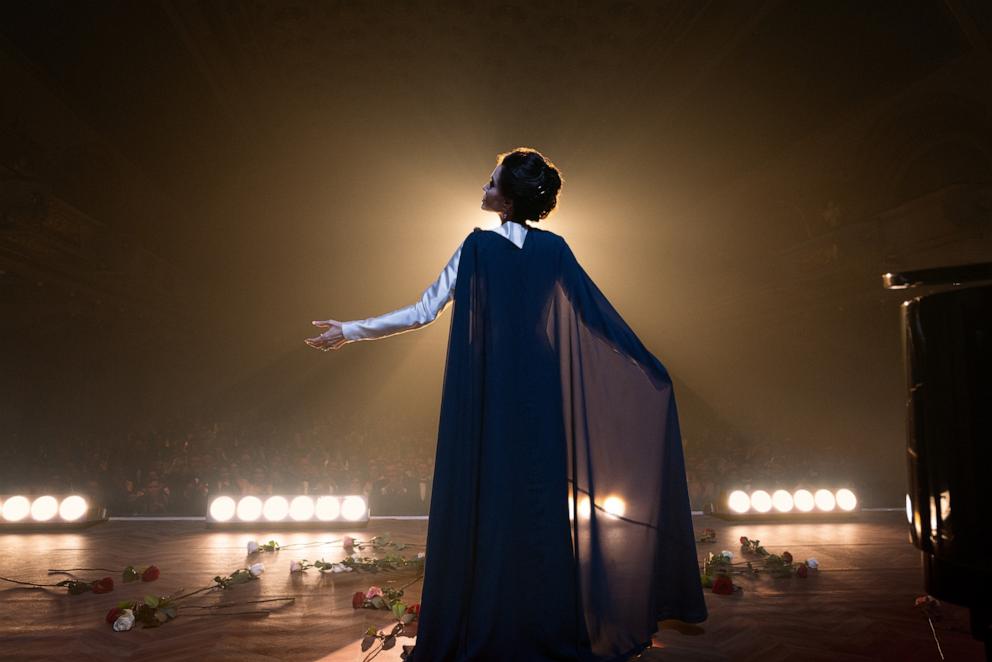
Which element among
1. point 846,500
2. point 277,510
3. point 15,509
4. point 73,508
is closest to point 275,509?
point 277,510

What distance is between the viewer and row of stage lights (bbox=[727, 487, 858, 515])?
5.50 metres

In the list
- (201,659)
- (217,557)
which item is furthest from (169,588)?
(201,659)

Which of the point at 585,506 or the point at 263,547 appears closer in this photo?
the point at 585,506

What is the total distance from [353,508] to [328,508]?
0.21 metres

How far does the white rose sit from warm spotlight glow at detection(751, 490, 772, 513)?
16.2ft

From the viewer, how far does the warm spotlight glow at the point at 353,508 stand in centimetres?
516

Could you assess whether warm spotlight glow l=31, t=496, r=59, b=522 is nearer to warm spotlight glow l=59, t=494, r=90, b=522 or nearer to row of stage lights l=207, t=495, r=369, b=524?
warm spotlight glow l=59, t=494, r=90, b=522

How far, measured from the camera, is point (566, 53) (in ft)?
18.4

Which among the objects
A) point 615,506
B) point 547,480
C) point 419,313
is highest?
point 419,313

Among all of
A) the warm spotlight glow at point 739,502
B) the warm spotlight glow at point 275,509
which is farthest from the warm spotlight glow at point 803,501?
the warm spotlight glow at point 275,509

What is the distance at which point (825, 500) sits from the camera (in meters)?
5.66

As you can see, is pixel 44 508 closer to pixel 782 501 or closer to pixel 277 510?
pixel 277 510

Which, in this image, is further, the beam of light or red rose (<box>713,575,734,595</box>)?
the beam of light

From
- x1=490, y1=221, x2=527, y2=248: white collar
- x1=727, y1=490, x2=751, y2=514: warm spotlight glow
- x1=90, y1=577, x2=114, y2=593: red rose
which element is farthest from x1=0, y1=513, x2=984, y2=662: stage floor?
x1=490, y1=221, x2=527, y2=248: white collar
